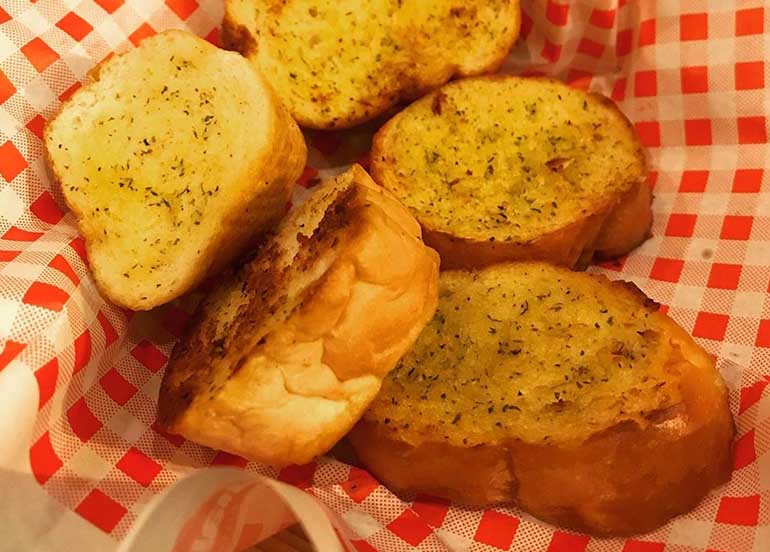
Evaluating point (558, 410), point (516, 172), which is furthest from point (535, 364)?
point (516, 172)

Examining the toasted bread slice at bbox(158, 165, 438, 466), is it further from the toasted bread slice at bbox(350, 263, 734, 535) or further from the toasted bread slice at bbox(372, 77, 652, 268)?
the toasted bread slice at bbox(372, 77, 652, 268)

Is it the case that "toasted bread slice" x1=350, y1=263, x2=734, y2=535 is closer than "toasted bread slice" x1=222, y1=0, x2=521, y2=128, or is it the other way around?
"toasted bread slice" x1=350, y1=263, x2=734, y2=535

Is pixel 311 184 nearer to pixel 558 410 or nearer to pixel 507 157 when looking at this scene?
pixel 507 157

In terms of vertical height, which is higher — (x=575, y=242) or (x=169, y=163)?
(x=169, y=163)

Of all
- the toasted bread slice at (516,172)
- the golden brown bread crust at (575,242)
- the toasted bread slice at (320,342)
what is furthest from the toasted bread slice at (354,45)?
the toasted bread slice at (320,342)

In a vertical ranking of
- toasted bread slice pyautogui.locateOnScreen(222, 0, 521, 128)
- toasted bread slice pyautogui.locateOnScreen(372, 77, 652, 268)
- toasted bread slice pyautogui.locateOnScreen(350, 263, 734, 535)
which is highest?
toasted bread slice pyautogui.locateOnScreen(222, 0, 521, 128)

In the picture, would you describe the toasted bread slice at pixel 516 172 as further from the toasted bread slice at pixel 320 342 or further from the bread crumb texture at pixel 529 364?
the toasted bread slice at pixel 320 342


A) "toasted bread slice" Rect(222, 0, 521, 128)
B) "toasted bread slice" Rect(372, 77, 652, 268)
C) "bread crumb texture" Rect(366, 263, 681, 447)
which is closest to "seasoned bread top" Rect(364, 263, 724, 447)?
"bread crumb texture" Rect(366, 263, 681, 447)
